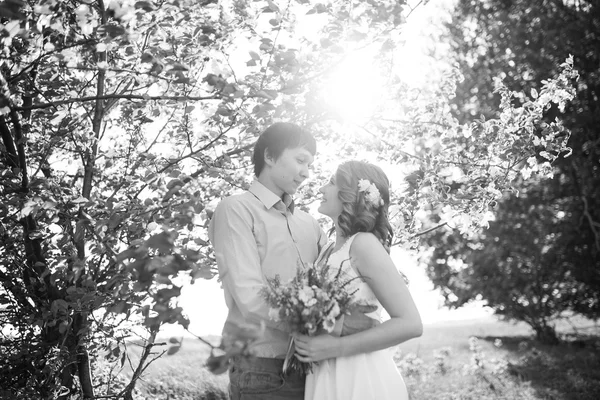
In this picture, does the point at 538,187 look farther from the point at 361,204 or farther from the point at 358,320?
the point at 358,320

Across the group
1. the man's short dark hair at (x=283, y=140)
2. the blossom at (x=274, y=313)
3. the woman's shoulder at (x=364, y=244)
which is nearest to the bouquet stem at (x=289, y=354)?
the blossom at (x=274, y=313)

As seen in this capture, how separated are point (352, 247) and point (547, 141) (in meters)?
2.69

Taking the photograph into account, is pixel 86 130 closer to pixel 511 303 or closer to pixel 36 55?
pixel 36 55

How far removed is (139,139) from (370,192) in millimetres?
3187

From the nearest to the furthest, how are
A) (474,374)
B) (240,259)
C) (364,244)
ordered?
(240,259) < (364,244) < (474,374)

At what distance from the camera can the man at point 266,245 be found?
2811 mm

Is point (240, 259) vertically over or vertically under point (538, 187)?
under

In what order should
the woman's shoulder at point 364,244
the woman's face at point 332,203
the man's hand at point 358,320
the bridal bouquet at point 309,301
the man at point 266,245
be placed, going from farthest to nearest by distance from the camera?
the woman's face at point 332,203 → the woman's shoulder at point 364,244 → the man's hand at point 358,320 → the man at point 266,245 → the bridal bouquet at point 309,301

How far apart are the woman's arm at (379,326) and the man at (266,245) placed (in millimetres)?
155

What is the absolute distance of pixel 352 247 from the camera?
3.16 metres

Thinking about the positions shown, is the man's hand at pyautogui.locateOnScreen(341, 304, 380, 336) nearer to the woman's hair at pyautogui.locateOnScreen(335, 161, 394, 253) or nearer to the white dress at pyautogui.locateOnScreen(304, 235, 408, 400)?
the white dress at pyautogui.locateOnScreen(304, 235, 408, 400)

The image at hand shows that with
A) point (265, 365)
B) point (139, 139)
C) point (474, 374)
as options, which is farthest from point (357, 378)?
point (474, 374)

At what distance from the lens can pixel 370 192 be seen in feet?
10.9

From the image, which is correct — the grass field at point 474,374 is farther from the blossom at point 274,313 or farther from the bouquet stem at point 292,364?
the blossom at point 274,313
